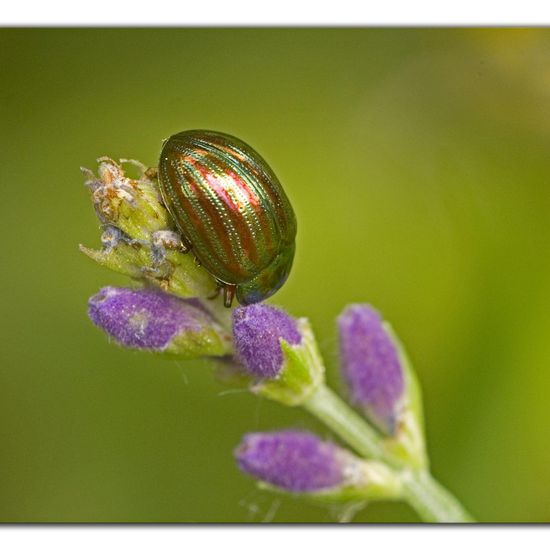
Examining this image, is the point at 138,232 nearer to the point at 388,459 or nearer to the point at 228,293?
the point at 228,293

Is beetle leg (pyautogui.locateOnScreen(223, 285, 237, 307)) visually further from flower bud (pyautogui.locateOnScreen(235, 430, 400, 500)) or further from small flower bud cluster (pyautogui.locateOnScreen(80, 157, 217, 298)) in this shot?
flower bud (pyautogui.locateOnScreen(235, 430, 400, 500))

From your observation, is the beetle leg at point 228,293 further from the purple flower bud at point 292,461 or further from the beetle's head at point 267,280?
the purple flower bud at point 292,461

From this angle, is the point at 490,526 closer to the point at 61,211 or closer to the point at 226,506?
the point at 226,506

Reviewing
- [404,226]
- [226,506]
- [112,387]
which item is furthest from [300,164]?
[226,506]

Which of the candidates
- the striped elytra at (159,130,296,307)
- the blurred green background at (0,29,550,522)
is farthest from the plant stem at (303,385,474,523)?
the blurred green background at (0,29,550,522)

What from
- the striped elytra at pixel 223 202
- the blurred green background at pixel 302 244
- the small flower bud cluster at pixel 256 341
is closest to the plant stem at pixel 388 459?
the small flower bud cluster at pixel 256 341

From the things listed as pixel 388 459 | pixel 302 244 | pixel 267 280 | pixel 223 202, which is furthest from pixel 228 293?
pixel 302 244
